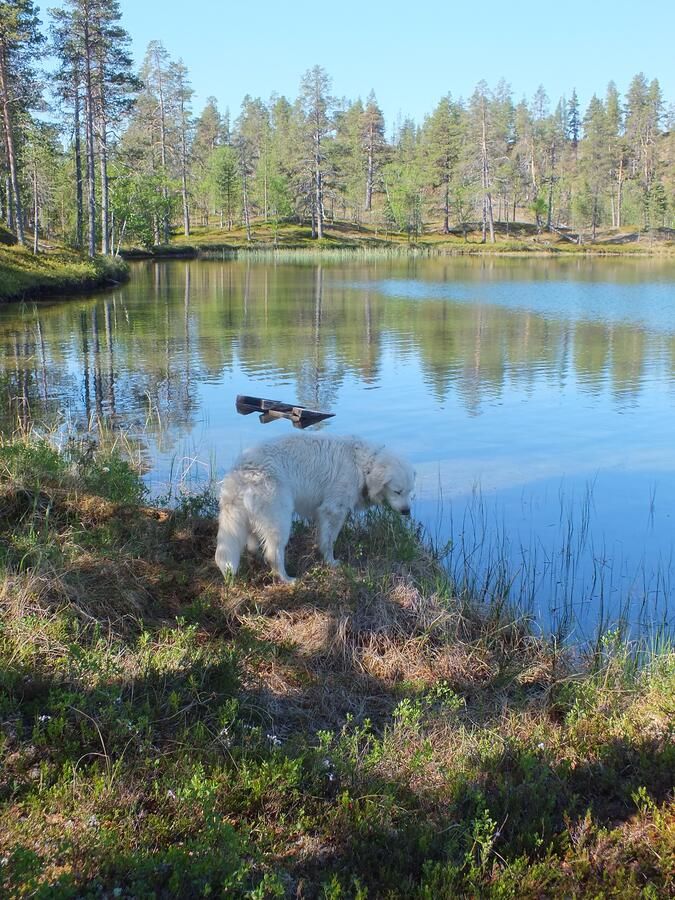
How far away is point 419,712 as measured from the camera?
15.2 feet

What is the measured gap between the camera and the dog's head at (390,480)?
761cm

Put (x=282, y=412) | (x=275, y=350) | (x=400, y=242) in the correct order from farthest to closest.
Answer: (x=400, y=242)
(x=275, y=350)
(x=282, y=412)

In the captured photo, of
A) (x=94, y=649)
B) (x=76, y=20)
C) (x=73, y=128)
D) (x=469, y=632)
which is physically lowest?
(x=469, y=632)

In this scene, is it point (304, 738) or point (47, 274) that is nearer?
point (304, 738)

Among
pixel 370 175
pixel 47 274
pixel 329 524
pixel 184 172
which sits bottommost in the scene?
pixel 329 524

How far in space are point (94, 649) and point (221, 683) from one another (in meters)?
0.89

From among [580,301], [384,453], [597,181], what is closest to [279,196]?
[597,181]

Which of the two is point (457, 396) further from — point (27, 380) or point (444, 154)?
point (444, 154)

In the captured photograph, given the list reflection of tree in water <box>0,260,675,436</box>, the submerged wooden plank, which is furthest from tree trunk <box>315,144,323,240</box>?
the submerged wooden plank

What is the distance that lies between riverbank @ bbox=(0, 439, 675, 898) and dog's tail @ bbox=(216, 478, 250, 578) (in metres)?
0.22

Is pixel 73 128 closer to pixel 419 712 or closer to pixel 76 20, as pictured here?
pixel 76 20

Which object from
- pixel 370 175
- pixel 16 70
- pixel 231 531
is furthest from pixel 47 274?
pixel 370 175

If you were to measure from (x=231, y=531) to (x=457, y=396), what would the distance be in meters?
13.1

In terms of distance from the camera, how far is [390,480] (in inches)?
299
